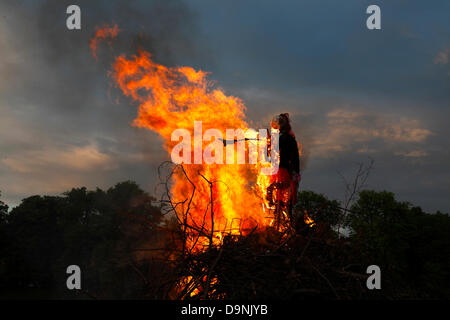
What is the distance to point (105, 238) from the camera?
152 ft

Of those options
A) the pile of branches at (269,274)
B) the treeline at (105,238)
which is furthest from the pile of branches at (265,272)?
the treeline at (105,238)

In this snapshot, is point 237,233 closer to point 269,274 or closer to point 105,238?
point 269,274

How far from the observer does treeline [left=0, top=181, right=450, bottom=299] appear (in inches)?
1414

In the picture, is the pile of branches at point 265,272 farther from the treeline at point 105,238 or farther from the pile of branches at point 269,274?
the treeline at point 105,238

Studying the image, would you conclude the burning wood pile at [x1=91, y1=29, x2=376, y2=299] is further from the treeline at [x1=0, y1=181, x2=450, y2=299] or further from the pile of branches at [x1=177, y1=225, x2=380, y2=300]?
the treeline at [x1=0, y1=181, x2=450, y2=299]

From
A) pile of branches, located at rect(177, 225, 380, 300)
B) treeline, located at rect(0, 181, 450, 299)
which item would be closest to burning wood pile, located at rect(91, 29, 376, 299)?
pile of branches, located at rect(177, 225, 380, 300)

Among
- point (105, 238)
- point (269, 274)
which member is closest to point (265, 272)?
point (269, 274)

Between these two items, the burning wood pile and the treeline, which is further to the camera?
the treeline

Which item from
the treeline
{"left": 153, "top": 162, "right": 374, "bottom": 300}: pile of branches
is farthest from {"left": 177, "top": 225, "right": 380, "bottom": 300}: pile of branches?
the treeline

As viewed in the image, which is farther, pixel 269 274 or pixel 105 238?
pixel 105 238

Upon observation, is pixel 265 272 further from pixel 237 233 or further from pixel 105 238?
pixel 105 238

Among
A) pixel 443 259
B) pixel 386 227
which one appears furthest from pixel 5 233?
pixel 443 259

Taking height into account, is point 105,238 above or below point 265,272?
below

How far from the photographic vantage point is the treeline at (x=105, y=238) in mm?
35906
